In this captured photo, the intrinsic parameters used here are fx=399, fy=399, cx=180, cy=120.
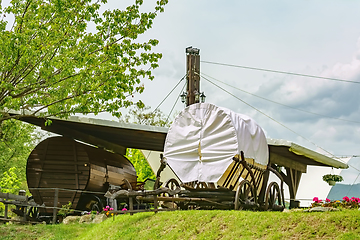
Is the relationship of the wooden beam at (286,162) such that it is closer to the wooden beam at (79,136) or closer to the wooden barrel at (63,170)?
the wooden beam at (79,136)

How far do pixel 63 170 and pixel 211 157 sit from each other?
6510 millimetres

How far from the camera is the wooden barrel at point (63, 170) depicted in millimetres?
14617

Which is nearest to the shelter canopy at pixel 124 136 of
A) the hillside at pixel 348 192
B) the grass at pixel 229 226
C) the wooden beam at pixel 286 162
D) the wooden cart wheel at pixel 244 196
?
the wooden beam at pixel 286 162

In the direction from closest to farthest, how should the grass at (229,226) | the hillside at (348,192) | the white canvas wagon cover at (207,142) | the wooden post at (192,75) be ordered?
the grass at (229,226) < the white canvas wagon cover at (207,142) < the wooden post at (192,75) < the hillside at (348,192)

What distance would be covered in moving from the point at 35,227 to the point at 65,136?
4264mm

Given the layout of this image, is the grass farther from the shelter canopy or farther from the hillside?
the hillside

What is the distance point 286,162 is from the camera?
704 inches

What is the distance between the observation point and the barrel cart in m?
10.4

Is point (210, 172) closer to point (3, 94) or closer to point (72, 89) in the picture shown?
point (72, 89)

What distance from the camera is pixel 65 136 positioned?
15266mm

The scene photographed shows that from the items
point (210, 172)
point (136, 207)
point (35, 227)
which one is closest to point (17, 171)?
point (136, 207)

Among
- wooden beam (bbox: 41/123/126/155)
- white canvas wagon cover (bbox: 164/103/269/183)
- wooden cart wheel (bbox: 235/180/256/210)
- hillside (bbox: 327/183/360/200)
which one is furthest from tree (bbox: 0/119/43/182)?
hillside (bbox: 327/183/360/200)

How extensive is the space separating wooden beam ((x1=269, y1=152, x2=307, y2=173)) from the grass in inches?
329

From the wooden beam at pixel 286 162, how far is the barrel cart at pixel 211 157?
472 cm
